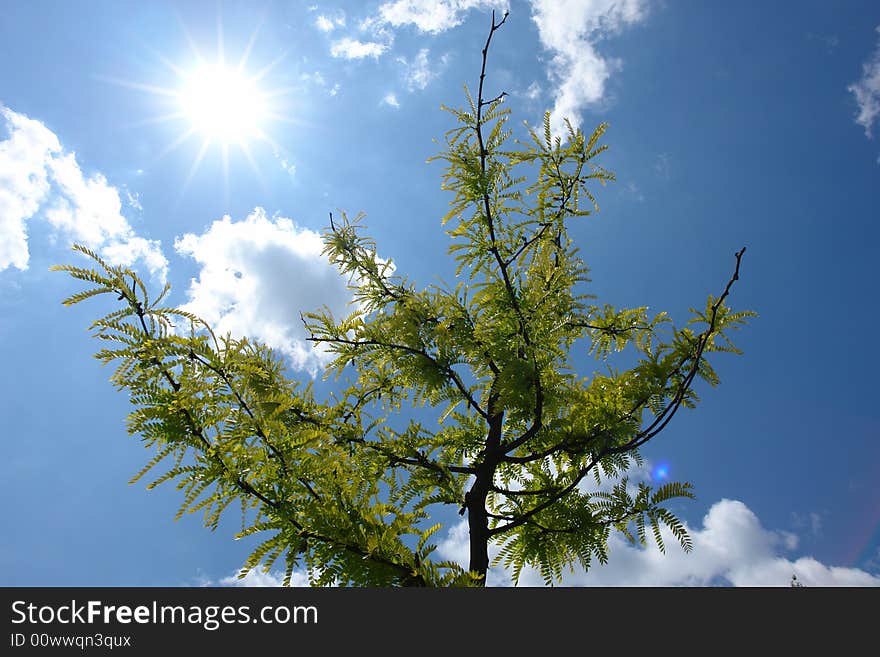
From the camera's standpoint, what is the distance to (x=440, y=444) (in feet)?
16.3

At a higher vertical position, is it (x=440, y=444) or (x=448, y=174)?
(x=448, y=174)

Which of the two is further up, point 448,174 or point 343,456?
point 448,174

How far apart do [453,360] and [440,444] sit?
0.96m

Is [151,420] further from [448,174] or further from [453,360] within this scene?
[448,174]

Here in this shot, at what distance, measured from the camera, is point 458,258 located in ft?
14.8
